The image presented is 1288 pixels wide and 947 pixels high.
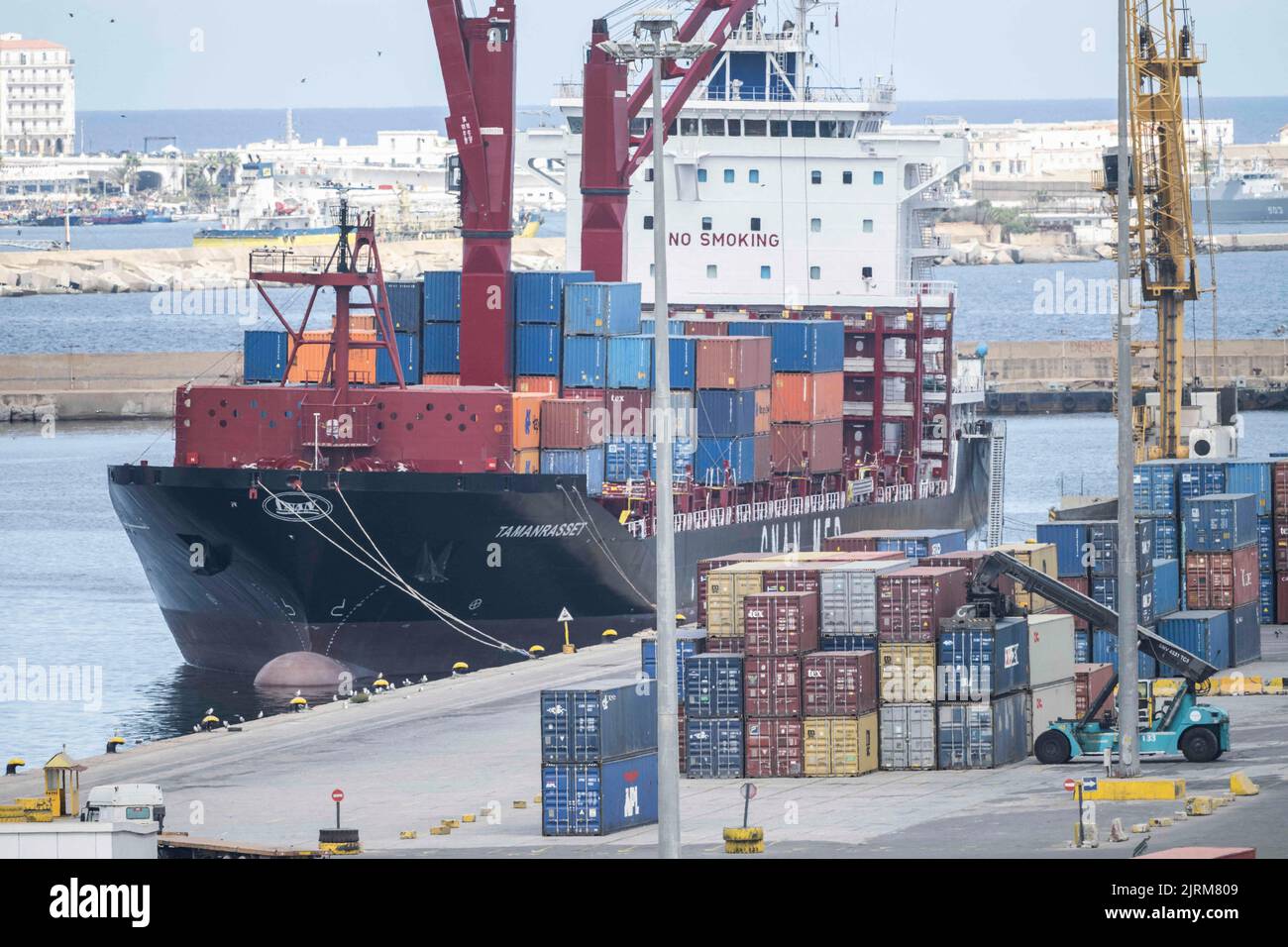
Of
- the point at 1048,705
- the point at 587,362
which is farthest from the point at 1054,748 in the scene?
the point at 587,362

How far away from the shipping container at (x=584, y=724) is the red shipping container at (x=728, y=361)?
21.0m

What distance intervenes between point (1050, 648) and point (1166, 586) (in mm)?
8482

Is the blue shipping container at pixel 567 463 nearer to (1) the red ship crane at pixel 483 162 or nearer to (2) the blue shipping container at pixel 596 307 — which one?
(1) the red ship crane at pixel 483 162

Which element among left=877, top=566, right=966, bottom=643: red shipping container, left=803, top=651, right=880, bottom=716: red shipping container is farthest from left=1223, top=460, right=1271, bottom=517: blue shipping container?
left=803, top=651, right=880, bottom=716: red shipping container

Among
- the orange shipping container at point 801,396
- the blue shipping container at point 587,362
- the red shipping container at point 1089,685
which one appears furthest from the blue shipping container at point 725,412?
the red shipping container at point 1089,685

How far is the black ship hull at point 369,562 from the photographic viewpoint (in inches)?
1703

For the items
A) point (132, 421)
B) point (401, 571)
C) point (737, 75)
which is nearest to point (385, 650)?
point (401, 571)

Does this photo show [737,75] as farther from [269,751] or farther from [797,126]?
[269,751]

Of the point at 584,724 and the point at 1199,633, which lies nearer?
the point at 584,724

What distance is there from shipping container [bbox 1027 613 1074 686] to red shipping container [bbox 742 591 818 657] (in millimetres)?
3524

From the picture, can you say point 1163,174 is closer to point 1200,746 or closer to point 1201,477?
point 1201,477

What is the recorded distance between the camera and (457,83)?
148 ft

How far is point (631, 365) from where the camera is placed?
46406 millimetres

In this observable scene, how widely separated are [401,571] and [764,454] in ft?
35.6
